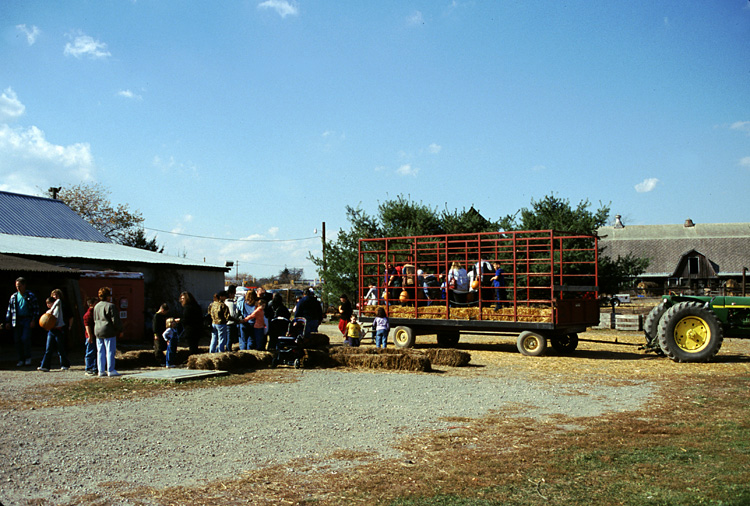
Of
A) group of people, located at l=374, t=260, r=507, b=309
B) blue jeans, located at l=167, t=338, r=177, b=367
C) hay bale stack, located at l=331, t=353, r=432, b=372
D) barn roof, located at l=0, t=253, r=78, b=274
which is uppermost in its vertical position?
barn roof, located at l=0, t=253, r=78, b=274

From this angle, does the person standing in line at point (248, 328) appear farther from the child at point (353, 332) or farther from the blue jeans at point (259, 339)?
the child at point (353, 332)

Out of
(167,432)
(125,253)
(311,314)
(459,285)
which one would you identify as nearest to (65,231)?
(125,253)

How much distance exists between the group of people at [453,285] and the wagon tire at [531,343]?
Answer: 39.8 inches

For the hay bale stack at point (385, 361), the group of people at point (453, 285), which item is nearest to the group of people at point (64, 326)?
the hay bale stack at point (385, 361)

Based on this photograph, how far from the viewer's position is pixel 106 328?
11.8 meters

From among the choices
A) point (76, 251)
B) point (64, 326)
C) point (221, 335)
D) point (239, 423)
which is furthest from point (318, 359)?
point (76, 251)

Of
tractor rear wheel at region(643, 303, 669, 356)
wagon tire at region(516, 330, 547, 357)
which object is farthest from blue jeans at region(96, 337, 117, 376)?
tractor rear wheel at region(643, 303, 669, 356)

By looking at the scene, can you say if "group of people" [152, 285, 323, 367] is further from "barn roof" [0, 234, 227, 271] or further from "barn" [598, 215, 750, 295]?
"barn" [598, 215, 750, 295]

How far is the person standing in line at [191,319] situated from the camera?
14125 millimetres

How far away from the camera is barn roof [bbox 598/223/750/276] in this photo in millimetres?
62438

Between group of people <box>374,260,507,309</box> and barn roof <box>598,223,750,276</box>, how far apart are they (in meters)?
46.0

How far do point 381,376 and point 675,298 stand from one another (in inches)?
338

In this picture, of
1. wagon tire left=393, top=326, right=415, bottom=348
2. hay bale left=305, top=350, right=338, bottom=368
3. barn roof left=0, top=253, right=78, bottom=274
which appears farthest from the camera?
wagon tire left=393, top=326, right=415, bottom=348

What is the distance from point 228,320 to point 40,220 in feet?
57.6
